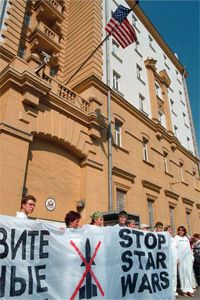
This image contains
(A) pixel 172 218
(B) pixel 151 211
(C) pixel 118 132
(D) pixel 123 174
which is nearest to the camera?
(D) pixel 123 174

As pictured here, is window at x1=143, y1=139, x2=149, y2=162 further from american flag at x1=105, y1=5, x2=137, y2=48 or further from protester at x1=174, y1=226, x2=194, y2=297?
protester at x1=174, y1=226, x2=194, y2=297

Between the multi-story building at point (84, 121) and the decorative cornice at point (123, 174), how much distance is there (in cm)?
6

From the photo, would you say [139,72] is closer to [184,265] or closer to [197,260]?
[197,260]

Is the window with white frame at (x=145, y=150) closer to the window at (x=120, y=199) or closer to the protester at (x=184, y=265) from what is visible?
the window at (x=120, y=199)

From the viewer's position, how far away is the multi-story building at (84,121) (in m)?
9.89

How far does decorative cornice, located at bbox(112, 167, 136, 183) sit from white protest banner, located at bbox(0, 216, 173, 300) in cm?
759

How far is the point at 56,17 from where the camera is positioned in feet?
57.4

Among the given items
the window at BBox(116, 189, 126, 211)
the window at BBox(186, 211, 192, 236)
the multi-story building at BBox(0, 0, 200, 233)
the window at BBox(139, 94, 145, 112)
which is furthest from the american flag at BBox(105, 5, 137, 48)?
the window at BBox(186, 211, 192, 236)

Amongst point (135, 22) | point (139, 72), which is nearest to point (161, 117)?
point (139, 72)

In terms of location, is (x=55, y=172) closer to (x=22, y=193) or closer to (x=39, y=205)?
(x=39, y=205)

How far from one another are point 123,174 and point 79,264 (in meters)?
9.79

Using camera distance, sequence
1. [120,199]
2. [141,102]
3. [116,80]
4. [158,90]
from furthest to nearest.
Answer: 1. [158,90]
2. [141,102]
3. [116,80]
4. [120,199]

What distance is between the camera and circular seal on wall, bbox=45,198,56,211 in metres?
10.2

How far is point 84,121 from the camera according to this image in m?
12.6
